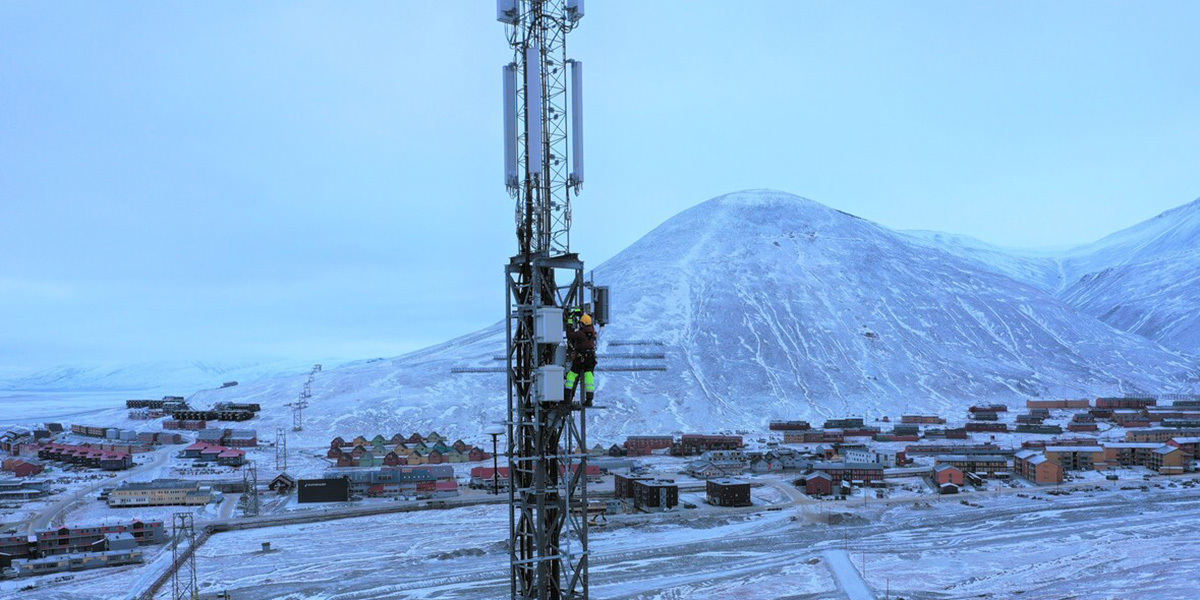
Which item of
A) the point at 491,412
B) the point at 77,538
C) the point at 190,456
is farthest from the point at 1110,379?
the point at 77,538

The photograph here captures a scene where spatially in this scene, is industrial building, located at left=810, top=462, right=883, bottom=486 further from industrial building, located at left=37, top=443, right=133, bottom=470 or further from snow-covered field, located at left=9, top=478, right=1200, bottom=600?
industrial building, located at left=37, top=443, right=133, bottom=470

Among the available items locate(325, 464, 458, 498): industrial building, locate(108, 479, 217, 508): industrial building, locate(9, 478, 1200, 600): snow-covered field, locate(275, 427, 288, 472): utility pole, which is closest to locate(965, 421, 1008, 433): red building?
locate(9, 478, 1200, 600): snow-covered field

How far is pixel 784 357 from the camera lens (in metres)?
149

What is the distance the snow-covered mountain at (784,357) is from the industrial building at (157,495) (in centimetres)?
4000

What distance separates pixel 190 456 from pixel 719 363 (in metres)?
81.5

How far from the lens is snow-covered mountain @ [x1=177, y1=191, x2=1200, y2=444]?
412ft

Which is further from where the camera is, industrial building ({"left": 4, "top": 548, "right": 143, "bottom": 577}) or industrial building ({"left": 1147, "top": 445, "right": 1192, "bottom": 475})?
industrial building ({"left": 1147, "top": 445, "right": 1192, "bottom": 475})

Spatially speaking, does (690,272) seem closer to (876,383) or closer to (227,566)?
(876,383)

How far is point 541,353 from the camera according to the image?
1420 cm

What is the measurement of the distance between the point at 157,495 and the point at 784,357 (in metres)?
105

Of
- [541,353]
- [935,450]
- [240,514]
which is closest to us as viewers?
[541,353]

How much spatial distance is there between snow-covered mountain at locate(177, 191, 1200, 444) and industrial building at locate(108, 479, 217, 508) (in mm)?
39998

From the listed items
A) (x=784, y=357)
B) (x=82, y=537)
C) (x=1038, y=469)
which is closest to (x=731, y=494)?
(x=1038, y=469)

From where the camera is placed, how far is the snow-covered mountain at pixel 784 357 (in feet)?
412
